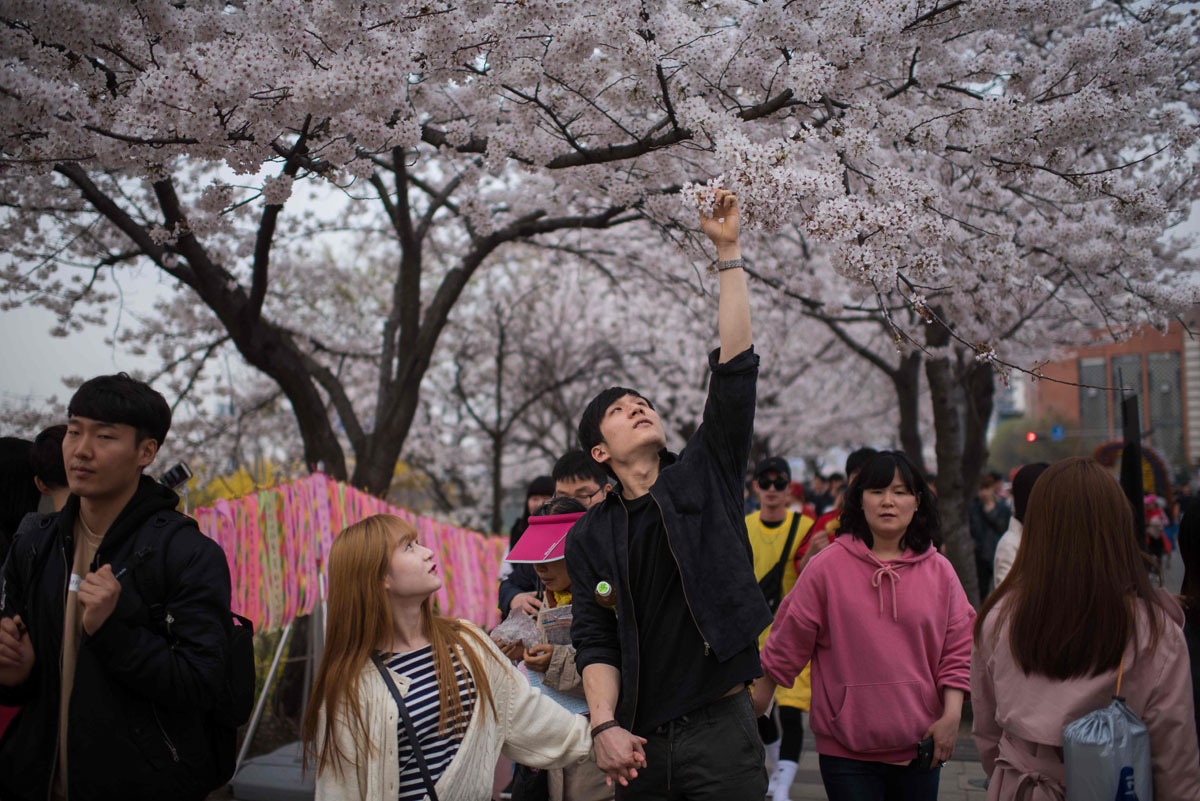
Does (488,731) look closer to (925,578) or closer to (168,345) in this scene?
(925,578)

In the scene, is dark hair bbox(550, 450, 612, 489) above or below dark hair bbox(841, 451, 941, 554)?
above

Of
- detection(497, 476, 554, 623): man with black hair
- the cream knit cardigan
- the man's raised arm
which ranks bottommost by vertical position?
the cream knit cardigan

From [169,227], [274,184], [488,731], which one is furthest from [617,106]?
[488,731]

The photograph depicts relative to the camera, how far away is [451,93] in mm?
7004

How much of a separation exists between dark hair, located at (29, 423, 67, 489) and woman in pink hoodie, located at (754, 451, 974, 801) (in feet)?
9.17

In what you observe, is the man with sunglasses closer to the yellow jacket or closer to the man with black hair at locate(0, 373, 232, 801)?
Answer: the yellow jacket

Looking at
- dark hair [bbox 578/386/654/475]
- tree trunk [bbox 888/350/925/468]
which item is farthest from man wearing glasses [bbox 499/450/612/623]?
tree trunk [bbox 888/350/925/468]

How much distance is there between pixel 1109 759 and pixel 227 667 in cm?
239

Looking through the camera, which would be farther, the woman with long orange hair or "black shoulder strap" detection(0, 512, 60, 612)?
"black shoulder strap" detection(0, 512, 60, 612)

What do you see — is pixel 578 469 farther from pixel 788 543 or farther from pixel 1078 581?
pixel 1078 581

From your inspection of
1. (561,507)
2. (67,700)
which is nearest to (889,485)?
(561,507)

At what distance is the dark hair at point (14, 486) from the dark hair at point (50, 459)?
6.5 inches

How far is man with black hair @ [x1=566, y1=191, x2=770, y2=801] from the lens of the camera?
8.83 ft

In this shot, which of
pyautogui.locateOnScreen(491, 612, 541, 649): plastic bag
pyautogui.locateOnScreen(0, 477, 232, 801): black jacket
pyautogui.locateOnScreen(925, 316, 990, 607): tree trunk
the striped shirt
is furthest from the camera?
pyautogui.locateOnScreen(925, 316, 990, 607): tree trunk
